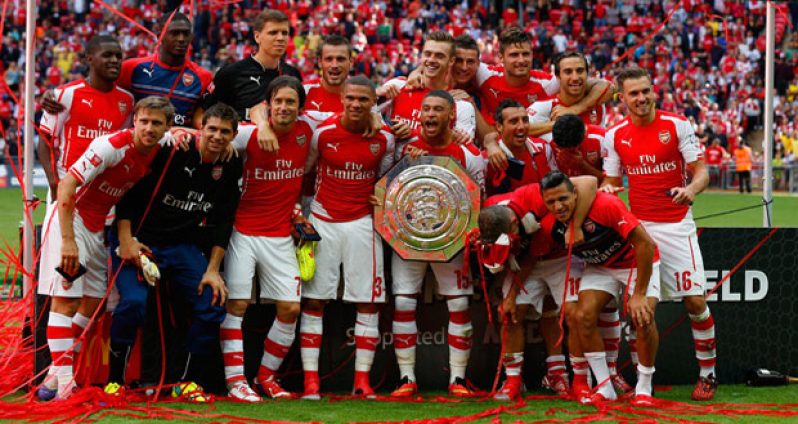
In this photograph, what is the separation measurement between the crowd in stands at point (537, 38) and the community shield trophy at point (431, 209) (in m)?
18.3

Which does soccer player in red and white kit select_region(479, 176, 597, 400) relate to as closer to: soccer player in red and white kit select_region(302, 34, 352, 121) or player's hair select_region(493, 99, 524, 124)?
player's hair select_region(493, 99, 524, 124)

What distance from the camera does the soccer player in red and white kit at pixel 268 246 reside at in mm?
6738

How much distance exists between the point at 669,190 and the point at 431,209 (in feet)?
5.03

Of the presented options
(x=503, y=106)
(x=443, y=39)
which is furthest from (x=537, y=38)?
(x=503, y=106)

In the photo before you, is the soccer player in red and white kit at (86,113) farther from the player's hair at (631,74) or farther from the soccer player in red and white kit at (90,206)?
the player's hair at (631,74)

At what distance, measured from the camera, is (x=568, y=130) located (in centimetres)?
677

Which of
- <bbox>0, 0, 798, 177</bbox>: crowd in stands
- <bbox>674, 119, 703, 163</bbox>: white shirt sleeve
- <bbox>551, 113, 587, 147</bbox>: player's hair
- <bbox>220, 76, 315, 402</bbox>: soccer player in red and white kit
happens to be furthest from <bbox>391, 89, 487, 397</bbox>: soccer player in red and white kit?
<bbox>0, 0, 798, 177</bbox>: crowd in stands

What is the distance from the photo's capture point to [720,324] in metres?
7.44

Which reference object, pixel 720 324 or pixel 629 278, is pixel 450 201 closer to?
pixel 629 278

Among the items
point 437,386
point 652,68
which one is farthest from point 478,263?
point 652,68

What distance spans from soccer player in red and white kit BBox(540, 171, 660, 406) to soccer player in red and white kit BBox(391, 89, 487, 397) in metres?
0.71

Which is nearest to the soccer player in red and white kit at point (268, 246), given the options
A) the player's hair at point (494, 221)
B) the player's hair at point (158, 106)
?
the player's hair at point (158, 106)

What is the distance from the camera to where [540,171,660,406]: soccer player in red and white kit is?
6.28 metres

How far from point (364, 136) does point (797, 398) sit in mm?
3182
